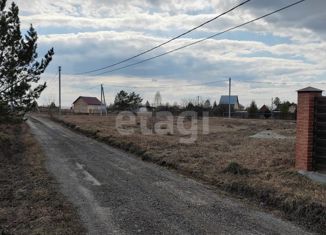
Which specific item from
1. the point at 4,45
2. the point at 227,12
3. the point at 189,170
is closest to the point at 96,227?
the point at 189,170

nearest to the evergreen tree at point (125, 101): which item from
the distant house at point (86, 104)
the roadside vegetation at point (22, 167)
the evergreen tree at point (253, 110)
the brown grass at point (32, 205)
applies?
the distant house at point (86, 104)

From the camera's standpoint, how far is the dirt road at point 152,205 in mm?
6805

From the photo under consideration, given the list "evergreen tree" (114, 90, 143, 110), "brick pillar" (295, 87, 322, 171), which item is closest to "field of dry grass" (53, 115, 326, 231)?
"brick pillar" (295, 87, 322, 171)

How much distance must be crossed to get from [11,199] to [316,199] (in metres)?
6.24

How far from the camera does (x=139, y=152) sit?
1742cm

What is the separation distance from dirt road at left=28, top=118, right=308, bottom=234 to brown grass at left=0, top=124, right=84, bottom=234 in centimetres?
29

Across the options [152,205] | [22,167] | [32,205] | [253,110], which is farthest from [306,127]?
[253,110]

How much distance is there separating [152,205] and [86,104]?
108 meters

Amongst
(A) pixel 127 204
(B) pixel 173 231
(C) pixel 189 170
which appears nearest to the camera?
(B) pixel 173 231

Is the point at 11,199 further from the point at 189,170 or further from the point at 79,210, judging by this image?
the point at 189,170

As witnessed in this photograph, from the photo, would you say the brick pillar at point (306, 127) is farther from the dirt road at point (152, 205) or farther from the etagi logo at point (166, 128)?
the etagi logo at point (166, 128)

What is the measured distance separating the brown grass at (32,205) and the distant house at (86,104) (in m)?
99.9

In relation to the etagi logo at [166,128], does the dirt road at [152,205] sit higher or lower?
lower

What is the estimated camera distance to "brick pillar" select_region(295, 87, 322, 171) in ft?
34.9
